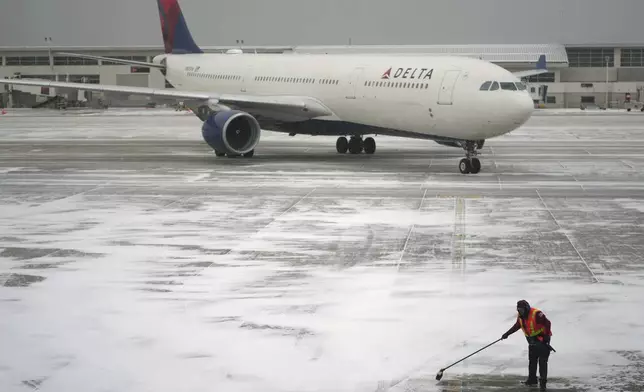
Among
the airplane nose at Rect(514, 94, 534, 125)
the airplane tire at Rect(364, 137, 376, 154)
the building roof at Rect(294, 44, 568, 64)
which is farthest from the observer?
the building roof at Rect(294, 44, 568, 64)

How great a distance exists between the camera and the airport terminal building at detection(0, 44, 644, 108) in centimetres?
9406

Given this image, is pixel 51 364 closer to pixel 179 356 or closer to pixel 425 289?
pixel 179 356

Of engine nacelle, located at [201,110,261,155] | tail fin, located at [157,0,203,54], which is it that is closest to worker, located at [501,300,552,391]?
engine nacelle, located at [201,110,261,155]

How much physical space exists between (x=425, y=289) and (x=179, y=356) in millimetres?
4067

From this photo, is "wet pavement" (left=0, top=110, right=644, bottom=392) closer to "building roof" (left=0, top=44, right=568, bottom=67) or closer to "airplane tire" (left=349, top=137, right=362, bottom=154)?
"airplane tire" (left=349, top=137, right=362, bottom=154)

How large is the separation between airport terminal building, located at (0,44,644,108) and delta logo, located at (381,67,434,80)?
203 ft

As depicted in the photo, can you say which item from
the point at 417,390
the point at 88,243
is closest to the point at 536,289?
the point at 417,390

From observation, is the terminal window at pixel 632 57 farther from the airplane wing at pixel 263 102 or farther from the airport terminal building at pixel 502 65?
the airplane wing at pixel 263 102

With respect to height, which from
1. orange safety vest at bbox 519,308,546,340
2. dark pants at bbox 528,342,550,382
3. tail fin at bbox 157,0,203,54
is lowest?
dark pants at bbox 528,342,550,382

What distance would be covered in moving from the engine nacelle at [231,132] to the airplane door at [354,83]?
324 centimetres

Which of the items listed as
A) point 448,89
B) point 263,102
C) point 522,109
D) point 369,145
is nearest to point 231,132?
point 263,102

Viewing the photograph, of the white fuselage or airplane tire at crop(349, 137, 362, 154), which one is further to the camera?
airplane tire at crop(349, 137, 362, 154)

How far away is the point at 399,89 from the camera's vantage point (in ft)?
92.0

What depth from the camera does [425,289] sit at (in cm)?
1273
